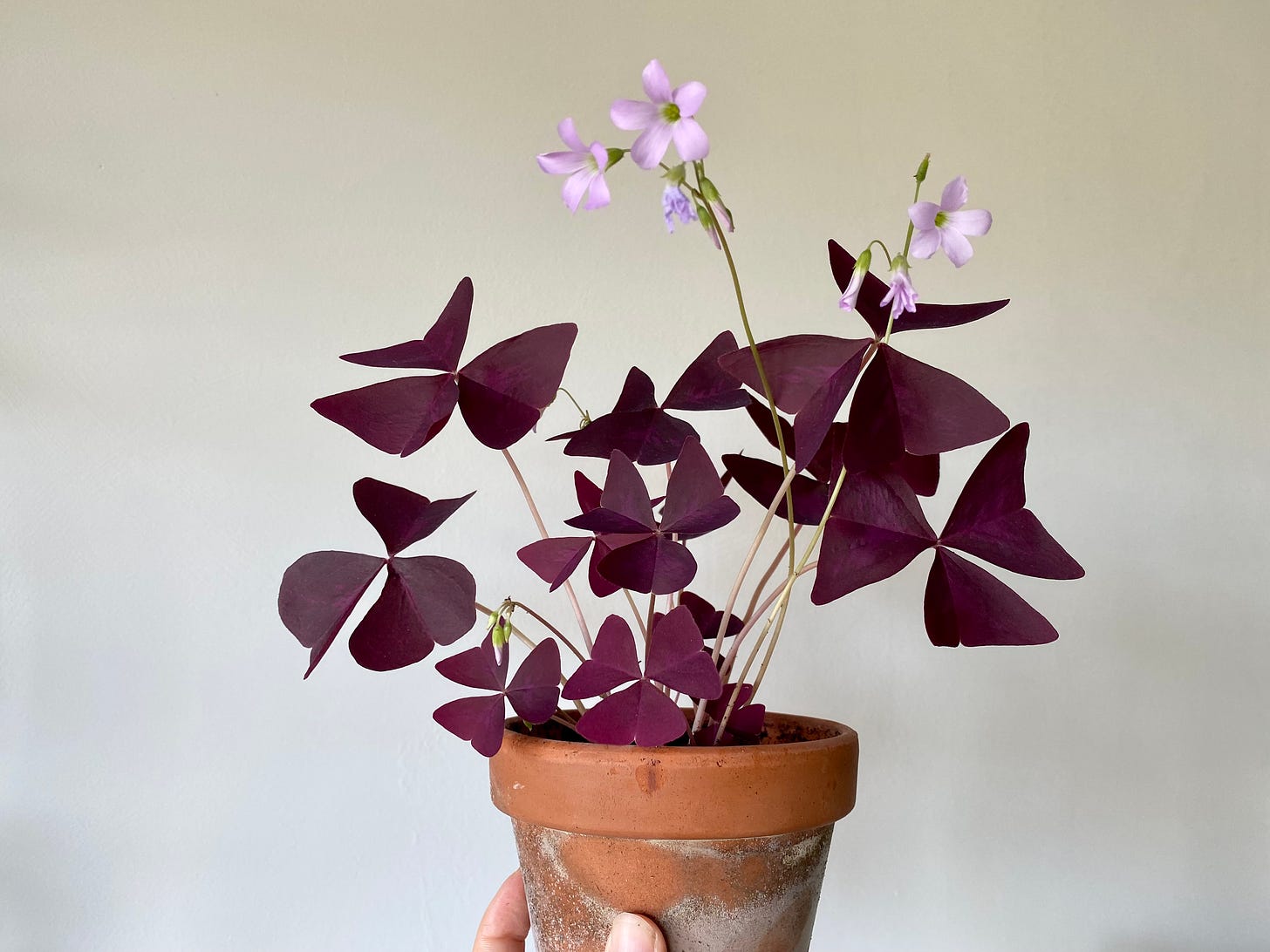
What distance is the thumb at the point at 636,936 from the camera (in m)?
0.67

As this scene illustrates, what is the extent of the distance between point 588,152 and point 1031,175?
1.14 meters

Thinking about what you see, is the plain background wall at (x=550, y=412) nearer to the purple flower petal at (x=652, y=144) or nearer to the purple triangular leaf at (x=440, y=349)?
the purple triangular leaf at (x=440, y=349)

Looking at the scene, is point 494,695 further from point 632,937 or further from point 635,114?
point 635,114

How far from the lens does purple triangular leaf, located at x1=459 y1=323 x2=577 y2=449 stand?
0.74 m

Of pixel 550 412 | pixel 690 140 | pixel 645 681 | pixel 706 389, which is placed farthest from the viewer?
pixel 550 412

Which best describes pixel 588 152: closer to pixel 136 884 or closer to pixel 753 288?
pixel 753 288

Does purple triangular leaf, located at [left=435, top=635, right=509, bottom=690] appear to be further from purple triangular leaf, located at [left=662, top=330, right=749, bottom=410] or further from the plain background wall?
the plain background wall

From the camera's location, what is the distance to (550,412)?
1.42m

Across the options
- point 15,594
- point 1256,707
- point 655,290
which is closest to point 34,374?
point 15,594

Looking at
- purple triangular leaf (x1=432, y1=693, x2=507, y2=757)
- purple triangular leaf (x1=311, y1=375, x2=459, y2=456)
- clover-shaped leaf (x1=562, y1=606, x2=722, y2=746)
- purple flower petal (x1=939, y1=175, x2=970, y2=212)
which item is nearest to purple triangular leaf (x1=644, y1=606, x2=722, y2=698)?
clover-shaped leaf (x1=562, y1=606, x2=722, y2=746)

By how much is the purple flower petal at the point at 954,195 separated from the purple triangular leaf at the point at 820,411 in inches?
4.3

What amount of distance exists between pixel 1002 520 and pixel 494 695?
0.39 m

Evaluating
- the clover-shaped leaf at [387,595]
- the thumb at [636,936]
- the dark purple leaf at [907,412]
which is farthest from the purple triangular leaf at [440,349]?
the thumb at [636,936]

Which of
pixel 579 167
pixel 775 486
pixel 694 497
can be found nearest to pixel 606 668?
pixel 694 497
